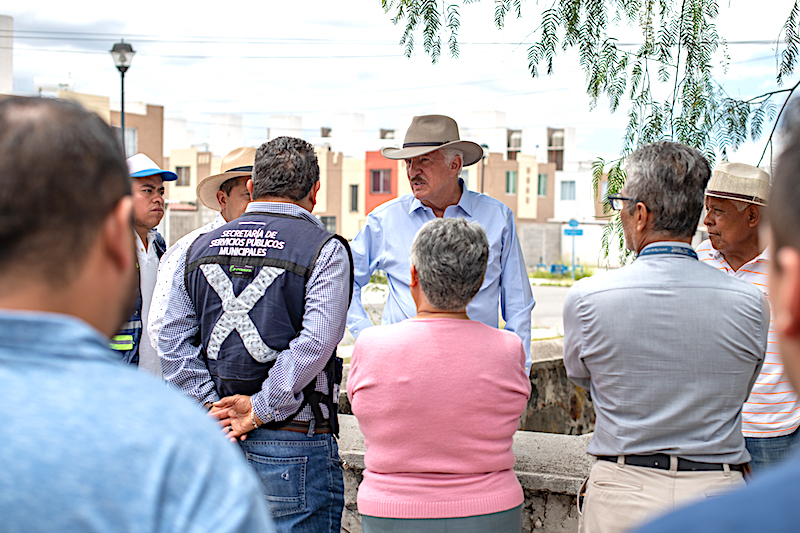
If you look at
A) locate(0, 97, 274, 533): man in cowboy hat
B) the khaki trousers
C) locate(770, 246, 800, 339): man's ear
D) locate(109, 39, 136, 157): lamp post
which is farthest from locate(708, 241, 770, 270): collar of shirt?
locate(109, 39, 136, 157): lamp post

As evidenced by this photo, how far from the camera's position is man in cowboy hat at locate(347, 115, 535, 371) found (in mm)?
3701

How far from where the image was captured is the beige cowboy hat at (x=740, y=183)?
3.22 m

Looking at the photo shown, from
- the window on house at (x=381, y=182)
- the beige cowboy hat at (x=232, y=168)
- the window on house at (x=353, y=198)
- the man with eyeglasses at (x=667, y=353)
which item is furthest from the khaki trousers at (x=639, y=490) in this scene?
the window on house at (x=353, y=198)

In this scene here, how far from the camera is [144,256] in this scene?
12.7ft

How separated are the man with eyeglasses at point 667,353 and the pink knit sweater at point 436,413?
1.15 ft

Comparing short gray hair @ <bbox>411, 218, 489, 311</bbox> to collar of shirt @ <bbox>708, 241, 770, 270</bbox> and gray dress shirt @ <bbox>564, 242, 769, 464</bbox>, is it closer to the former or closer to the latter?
gray dress shirt @ <bbox>564, 242, 769, 464</bbox>

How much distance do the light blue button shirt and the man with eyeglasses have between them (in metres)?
1.29

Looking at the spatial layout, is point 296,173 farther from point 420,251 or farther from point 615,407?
point 615,407

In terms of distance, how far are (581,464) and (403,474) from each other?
1.36m

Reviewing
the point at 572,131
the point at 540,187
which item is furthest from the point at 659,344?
the point at 572,131

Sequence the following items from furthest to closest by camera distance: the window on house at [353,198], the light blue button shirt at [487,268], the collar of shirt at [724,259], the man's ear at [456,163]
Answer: the window on house at [353,198] < the man's ear at [456,163] < the light blue button shirt at [487,268] < the collar of shirt at [724,259]

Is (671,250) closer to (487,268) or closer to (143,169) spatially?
(487,268)

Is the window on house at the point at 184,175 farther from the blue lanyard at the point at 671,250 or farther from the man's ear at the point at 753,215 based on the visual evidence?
the blue lanyard at the point at 671,250

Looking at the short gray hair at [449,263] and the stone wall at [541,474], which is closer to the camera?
the short gray hair at [449,263]
